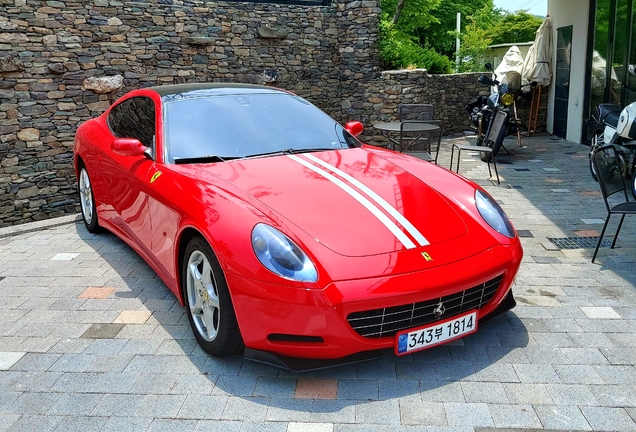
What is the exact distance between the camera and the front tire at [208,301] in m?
2.81

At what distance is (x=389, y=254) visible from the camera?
271 centimetres

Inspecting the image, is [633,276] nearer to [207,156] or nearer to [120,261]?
[207,156]

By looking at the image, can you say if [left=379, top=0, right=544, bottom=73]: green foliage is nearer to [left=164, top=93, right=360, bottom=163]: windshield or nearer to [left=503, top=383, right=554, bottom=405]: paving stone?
[left=164, top=93, right=360, bottom=163]: windshield

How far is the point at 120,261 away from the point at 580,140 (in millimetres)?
9286

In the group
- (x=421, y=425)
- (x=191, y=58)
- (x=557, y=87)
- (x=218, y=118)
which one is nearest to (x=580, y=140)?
(x=557, y=87)

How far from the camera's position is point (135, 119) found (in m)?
4.37

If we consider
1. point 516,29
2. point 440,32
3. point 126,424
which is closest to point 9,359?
point 126,424

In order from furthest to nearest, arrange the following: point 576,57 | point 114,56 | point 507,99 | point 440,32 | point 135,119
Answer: point 440,32, point 576,57, point 507,99, point 114,56, point 135,119

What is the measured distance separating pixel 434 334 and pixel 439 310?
12cm

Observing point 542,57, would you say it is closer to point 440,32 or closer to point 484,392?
point 484,392

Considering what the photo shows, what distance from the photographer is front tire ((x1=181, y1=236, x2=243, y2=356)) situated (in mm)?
2809

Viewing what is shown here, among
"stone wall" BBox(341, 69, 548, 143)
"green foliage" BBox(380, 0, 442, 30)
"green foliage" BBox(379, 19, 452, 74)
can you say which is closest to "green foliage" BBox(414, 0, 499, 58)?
"green foliage" BBox(380, 0, 442, 30)

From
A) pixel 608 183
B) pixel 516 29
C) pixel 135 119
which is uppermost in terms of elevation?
pixel 516 29

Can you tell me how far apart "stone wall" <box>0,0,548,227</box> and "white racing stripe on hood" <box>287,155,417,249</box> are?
686 centimetres
